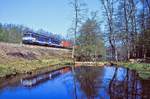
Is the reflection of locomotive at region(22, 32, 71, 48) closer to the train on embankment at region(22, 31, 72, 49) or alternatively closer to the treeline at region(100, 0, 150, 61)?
A: the train on embankment at region(22, 31, 72, 49)

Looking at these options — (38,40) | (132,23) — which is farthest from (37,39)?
(132,23)

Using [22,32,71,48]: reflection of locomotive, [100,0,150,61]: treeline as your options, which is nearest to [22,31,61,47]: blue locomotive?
[22,32,71,48]: reflection of locomotive

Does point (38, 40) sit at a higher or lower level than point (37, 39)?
lower

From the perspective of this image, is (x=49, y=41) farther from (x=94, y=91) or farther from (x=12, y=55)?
(x=94, y=91)

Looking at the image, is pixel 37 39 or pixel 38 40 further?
pixel 38 40

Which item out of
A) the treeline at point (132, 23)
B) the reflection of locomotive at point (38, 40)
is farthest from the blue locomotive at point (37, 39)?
the treeline at point (132, 23)

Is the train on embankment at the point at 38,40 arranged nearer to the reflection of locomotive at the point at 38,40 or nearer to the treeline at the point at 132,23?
the reflection of locomotive at the point at 38,40

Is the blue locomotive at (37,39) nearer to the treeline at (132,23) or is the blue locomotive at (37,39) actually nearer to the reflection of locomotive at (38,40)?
the reflection of locomotive at (38,40)

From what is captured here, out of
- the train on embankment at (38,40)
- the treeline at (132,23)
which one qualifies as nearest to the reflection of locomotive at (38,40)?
the train on embankment at (38,40)

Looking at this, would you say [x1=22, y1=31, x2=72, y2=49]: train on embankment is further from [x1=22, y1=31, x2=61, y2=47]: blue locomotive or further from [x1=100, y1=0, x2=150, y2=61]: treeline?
[x1=100, y1=0, x2=150, y2=61]: treeline

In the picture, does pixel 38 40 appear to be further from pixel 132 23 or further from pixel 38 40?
pixel 132 23

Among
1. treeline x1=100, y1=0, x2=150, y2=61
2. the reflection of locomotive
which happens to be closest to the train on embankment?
the reflection of locomotive

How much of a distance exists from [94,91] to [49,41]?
160ft

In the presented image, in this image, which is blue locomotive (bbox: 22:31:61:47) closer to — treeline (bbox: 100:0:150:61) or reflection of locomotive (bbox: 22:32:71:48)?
reflection of locomotive (bbox: 22:32:71:48)
